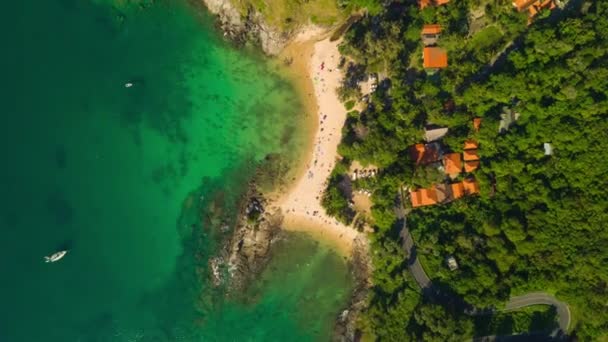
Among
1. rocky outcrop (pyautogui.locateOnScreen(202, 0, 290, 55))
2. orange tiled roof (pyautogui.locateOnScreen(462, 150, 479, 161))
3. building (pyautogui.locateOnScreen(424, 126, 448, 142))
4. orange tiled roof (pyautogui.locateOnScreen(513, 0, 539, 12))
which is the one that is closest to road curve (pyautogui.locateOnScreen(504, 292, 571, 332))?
orange tiled roof (pyautogui.locateOnScreen(462, 150, 479, 161))

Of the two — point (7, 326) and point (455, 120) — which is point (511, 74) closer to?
point (455, 120)

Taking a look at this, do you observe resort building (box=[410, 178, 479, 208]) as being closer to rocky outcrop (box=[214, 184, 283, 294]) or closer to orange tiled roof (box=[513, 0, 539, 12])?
rocky outcrop (box=[214, 184, 283, 294])

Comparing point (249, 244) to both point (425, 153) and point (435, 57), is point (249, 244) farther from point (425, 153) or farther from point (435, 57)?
point (435, 57)

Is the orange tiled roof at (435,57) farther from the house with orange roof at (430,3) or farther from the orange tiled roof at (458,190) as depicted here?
the orange tiled roof at (458,190)

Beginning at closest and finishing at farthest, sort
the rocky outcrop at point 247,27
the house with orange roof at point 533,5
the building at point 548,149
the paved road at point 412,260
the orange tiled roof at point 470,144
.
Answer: the building at point 548,149 < the house with orange roof at point 533,5 < the orange tiled roof at point 470,144 < the paved road at point 412,260 < the rocky outcrop at point 247,27

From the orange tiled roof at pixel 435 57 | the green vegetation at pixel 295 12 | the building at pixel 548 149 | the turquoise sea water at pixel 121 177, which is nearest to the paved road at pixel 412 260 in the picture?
the turquoise sea water at pixel 121 177

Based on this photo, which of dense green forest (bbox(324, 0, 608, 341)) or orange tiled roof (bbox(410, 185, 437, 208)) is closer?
dense green forest (bbox(324, 0, 608, 341))

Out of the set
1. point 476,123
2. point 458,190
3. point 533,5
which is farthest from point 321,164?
point 533,5
